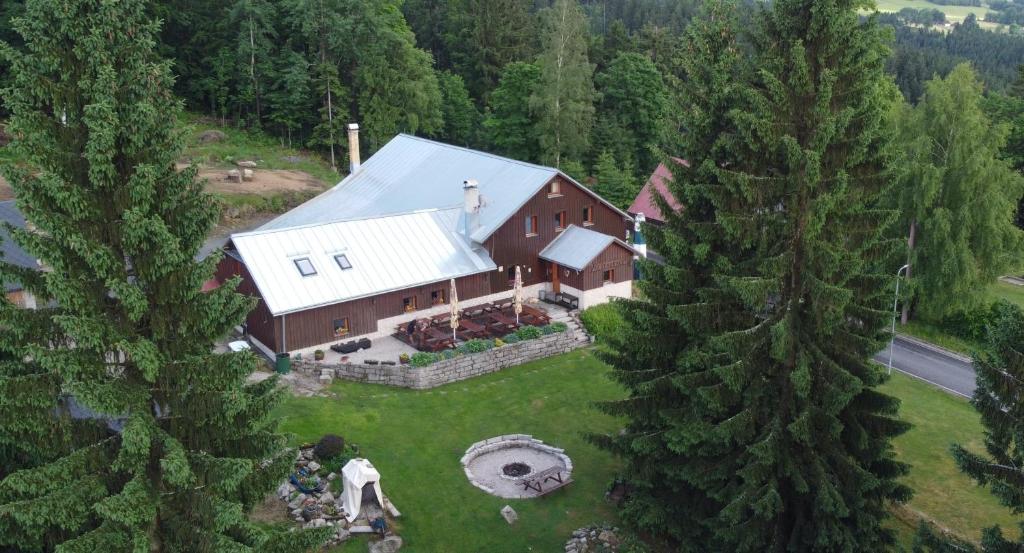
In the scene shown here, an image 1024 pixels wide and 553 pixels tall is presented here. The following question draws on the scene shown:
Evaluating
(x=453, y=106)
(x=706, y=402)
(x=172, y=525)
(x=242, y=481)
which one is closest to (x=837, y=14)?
(x=706, y=402)

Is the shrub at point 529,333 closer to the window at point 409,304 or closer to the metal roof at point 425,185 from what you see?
the window at point 409,304

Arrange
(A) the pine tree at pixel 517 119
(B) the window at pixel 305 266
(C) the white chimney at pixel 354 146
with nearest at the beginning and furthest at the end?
(B) the window at pixel 305 266 → (C) the white chimney at pixel 354 146 → (A) the pine tree at pixel 517 119

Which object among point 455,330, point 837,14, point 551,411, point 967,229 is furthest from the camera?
point 967,229

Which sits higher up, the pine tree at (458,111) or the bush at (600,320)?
the pine tree at (458,111)

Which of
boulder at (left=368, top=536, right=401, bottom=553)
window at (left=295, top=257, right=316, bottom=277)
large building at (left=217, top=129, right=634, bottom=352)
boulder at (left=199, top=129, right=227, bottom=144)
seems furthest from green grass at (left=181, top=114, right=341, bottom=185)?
boulder at (left=368, top=536, right=401, bottom=553)

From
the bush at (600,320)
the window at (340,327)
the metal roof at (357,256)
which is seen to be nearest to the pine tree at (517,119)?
the metal roof at (357,256)

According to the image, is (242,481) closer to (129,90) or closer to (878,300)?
(129,90)
